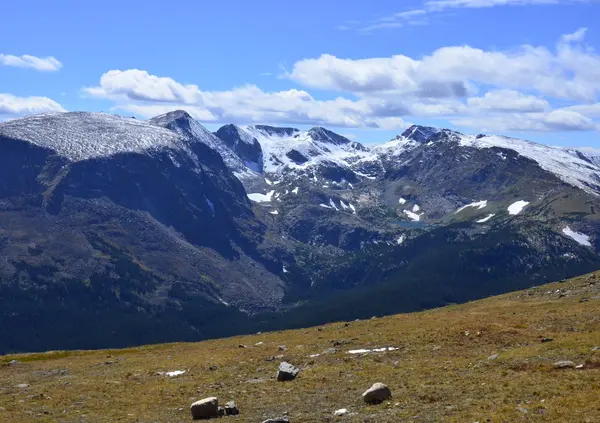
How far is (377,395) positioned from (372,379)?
610 cm

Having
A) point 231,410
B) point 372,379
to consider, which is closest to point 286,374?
point 372,379

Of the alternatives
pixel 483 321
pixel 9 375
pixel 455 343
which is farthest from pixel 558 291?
pixel 9 375

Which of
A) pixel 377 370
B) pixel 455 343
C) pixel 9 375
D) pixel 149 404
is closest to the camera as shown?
pixel 149 404

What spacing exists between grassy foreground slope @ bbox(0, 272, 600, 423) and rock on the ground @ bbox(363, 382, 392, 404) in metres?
0.51

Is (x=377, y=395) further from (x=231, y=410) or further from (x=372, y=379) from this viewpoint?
(x=231, y=410)

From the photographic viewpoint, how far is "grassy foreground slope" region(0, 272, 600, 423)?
99.9 feet

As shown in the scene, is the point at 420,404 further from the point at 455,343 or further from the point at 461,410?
the point at 455,343

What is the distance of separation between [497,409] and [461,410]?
1.69 m

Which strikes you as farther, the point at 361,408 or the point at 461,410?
the point at 361,408

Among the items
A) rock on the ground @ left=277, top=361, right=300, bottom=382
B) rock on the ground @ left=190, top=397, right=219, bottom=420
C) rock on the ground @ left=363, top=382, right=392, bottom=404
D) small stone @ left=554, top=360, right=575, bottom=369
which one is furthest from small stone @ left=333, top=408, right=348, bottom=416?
small stone @ left=554, top=360, right=575, bottom=369

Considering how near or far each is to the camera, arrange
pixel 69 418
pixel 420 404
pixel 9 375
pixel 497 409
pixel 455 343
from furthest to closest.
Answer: pixel 9 375 → pixel 455 343 → pixel 69 418 → pixel 420 404 → pixel 497 409

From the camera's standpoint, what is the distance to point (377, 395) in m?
32.9

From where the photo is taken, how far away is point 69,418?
35.9 metres

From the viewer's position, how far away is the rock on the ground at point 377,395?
32875 millimetres
